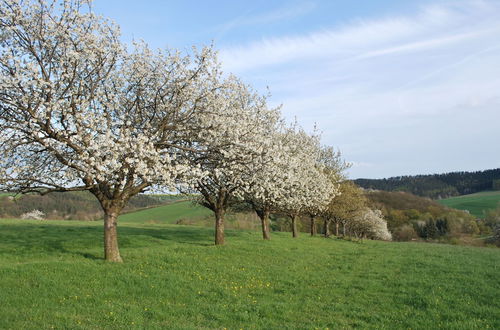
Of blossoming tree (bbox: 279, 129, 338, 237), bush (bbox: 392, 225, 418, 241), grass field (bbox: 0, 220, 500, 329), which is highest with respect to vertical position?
blossoming tree (bbox: 279, 129, 338, 237)

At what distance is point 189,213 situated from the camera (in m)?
89.1

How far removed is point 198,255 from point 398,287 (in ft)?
35.2

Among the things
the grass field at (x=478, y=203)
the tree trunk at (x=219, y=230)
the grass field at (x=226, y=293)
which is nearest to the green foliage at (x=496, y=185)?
the grass field at (x=478, y=203)

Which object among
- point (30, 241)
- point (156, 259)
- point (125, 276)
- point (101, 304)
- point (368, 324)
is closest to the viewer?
point (368, 324)

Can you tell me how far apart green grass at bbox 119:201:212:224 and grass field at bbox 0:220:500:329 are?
2386 inches

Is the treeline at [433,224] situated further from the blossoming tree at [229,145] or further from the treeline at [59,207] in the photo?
the blossoming tree at [229,145]

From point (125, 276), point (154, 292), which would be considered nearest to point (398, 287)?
point (154, 292)

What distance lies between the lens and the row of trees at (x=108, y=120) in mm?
15977

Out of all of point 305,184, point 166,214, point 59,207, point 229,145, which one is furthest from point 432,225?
point 229,145

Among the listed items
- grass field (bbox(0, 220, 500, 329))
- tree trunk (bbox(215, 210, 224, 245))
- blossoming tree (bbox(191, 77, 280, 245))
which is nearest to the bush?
grass field (bbox(0, 220, 500, 329))

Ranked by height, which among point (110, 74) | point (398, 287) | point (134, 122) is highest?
point (110, 74)

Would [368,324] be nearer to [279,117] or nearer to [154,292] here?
[154,292]

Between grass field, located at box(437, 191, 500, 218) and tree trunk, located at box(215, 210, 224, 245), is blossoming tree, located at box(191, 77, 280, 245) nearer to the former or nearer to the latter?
tree trunk, located at box(215, 210, 224, 245)

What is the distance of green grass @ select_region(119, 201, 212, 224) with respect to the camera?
273 feet
